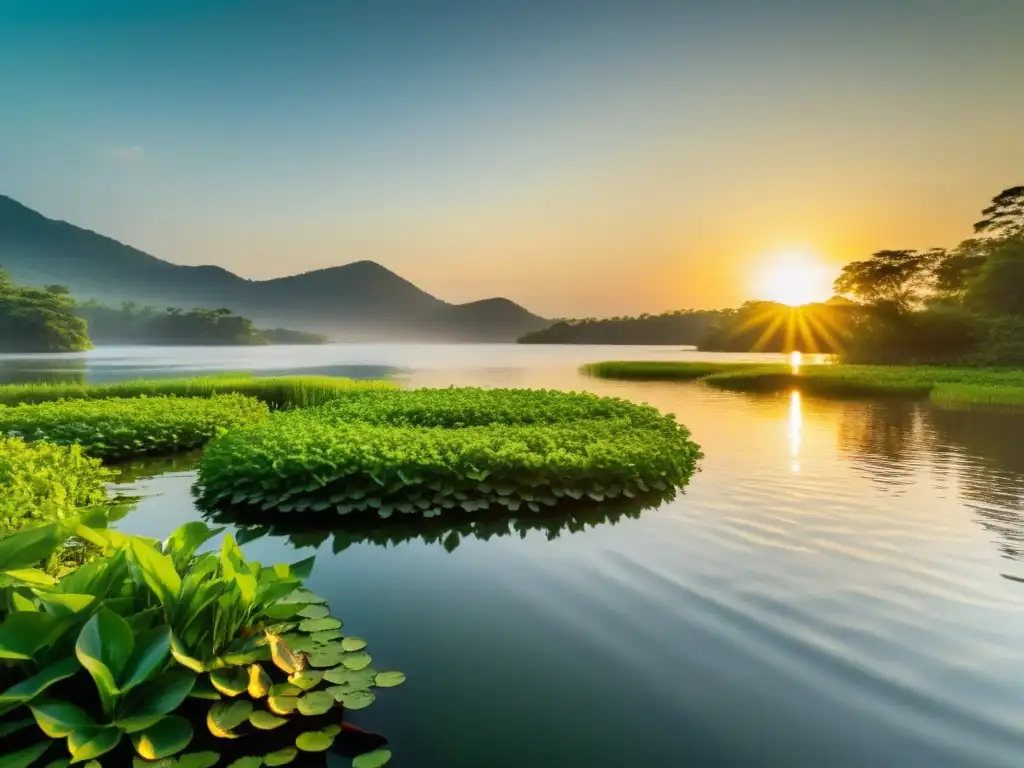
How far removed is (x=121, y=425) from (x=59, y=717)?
11746 millimetres

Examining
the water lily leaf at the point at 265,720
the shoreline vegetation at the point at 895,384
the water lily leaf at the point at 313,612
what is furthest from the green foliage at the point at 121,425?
the shoreline vegetation at the point at 895,384

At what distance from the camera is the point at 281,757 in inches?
130

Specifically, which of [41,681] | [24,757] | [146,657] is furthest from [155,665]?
[24,757]

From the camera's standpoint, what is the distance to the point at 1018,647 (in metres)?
4.80

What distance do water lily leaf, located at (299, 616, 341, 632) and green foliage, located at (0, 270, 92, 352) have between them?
86647 millimetres

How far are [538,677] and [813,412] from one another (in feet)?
64.0

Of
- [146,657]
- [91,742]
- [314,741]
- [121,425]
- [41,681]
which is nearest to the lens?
[91,742]

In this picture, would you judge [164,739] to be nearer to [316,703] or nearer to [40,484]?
[316,703]

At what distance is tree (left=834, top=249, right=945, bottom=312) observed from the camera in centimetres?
5134

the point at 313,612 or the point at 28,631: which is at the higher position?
the point at 28,631

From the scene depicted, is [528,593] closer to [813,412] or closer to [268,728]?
[268,728]

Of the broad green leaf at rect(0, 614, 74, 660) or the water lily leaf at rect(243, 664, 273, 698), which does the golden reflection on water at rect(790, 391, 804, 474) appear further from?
the broad green leaf at rect(0, 614, 74, 660)

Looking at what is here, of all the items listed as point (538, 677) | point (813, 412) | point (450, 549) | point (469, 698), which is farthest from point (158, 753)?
point (813, 412)

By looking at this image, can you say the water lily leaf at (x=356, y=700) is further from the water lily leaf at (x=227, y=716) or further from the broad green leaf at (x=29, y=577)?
the broad green leaf at (x=29, y=577)
